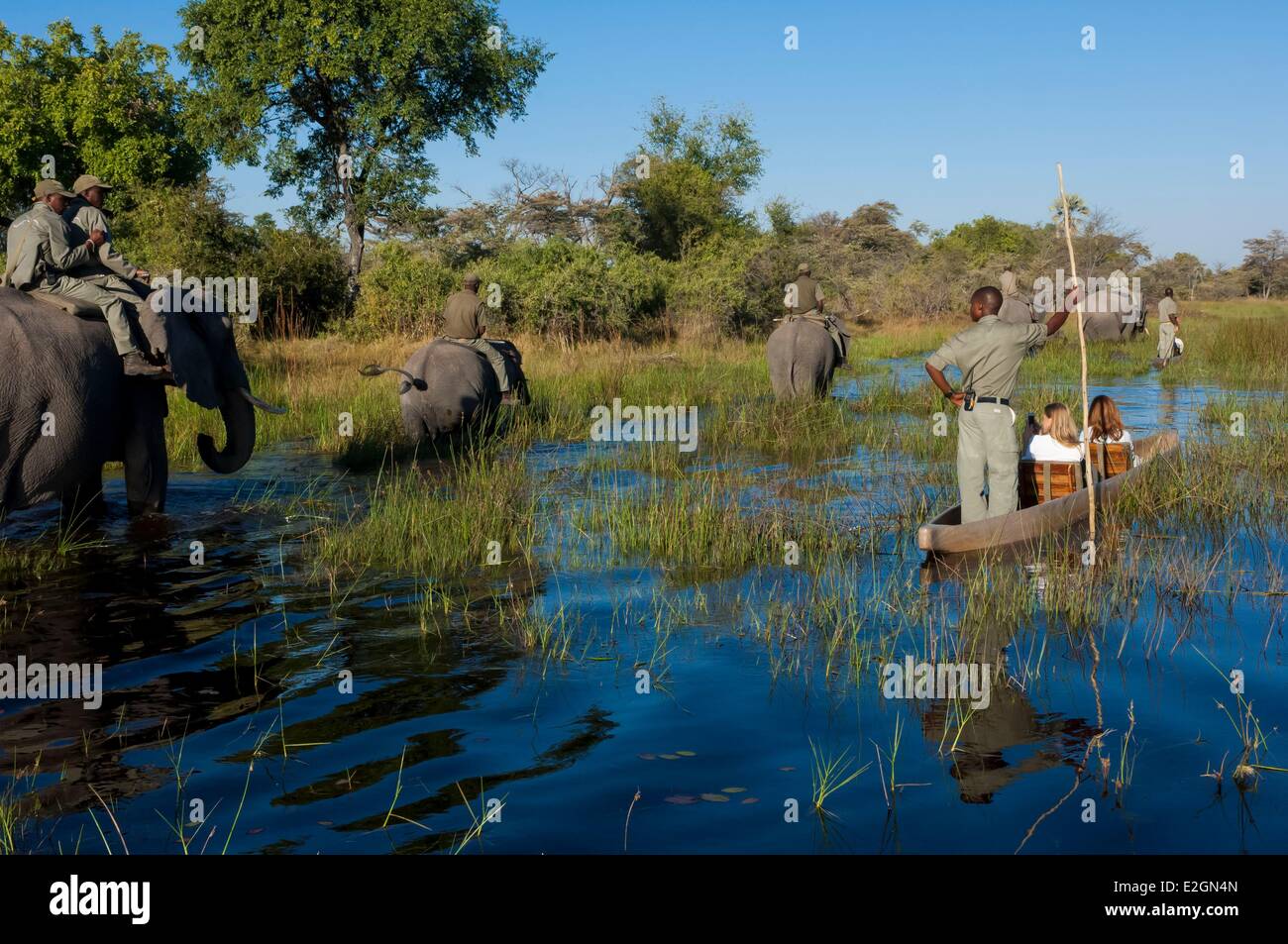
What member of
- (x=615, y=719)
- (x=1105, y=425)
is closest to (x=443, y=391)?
(x=1105, y=425)

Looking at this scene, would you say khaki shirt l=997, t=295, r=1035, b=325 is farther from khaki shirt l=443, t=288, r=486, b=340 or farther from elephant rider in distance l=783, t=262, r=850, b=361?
khaki shirt l=443, t=288, r=486, b=340

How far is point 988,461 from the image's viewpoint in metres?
8.77

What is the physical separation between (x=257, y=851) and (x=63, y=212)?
274 inches

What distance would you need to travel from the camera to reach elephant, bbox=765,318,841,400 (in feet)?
52.5

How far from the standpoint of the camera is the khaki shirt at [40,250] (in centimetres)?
851

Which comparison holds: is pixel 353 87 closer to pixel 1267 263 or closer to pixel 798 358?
pixel 798 358

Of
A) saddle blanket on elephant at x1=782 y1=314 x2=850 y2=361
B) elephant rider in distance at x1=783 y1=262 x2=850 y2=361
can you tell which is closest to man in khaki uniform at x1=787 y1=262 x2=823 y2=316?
elephant rider in distance at x1=783 y1=262 x2=850 y2=361

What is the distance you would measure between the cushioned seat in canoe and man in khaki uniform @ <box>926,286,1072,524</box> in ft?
2.93

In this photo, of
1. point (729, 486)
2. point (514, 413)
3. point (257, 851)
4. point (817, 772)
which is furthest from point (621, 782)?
point (514, 413)

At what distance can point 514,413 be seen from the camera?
14734mm

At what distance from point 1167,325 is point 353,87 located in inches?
806

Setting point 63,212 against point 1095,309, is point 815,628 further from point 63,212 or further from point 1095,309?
point 1095,309

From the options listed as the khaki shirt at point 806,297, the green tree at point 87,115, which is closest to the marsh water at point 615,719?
the khaki shirt at point 806,297

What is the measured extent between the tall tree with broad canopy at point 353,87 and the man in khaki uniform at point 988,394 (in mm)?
22687
